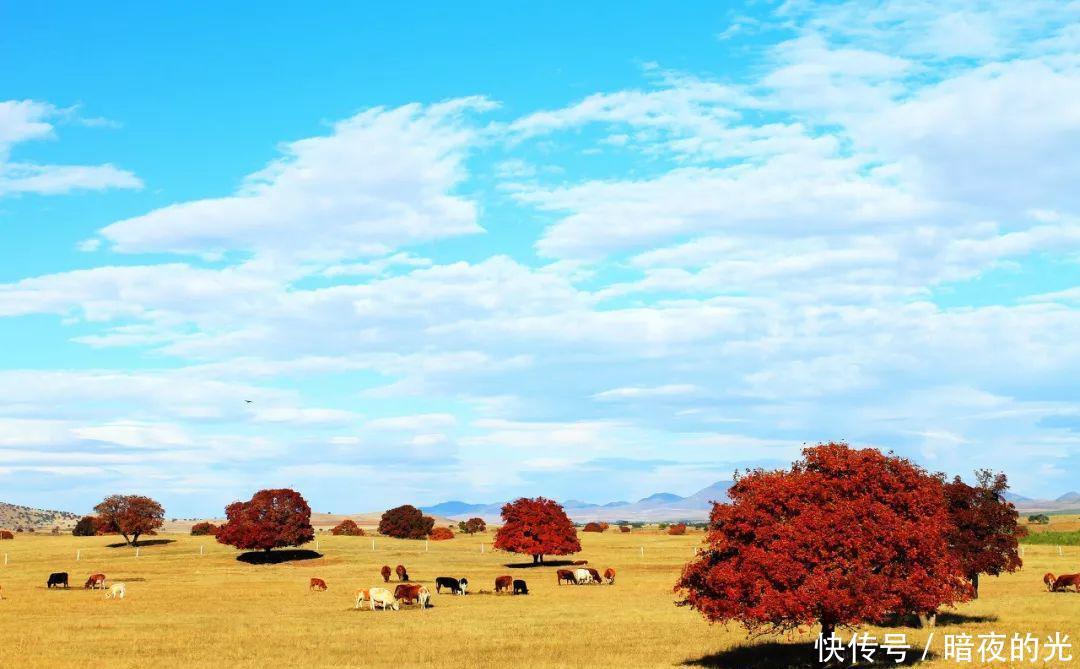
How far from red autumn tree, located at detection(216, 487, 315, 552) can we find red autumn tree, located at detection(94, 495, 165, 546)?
1854cm

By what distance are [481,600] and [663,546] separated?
6149 cm

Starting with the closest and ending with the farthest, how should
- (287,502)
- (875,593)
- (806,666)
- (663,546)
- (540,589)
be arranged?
(875,593) < (806,666) < (540,589) < (287,502) < (663,546)

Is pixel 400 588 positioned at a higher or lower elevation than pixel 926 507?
lower

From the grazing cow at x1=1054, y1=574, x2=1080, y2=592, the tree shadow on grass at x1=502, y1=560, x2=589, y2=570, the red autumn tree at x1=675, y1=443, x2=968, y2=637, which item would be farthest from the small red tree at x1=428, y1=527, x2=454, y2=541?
the red autumn tree at x1=675, y1=443, x2=968, y2=637

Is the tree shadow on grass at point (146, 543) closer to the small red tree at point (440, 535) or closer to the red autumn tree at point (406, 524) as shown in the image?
the red autumn tree at point (406, 524)

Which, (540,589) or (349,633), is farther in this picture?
(540,589)

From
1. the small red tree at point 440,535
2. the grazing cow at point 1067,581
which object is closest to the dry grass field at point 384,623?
the grazing cow at point 1067,581

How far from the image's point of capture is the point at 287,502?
9825 centimetres

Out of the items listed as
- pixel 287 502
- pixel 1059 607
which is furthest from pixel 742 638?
pixel 287 502

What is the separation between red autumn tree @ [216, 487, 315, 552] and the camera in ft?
311

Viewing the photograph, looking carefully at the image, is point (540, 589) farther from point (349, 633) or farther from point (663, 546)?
point (663, 546)

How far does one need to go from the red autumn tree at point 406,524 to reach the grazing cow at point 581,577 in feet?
199

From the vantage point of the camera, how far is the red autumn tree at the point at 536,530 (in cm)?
9194

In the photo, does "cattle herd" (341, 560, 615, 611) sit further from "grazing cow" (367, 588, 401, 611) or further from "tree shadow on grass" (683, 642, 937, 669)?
"tree shadow on grass" (683, 642, 937, 669)
